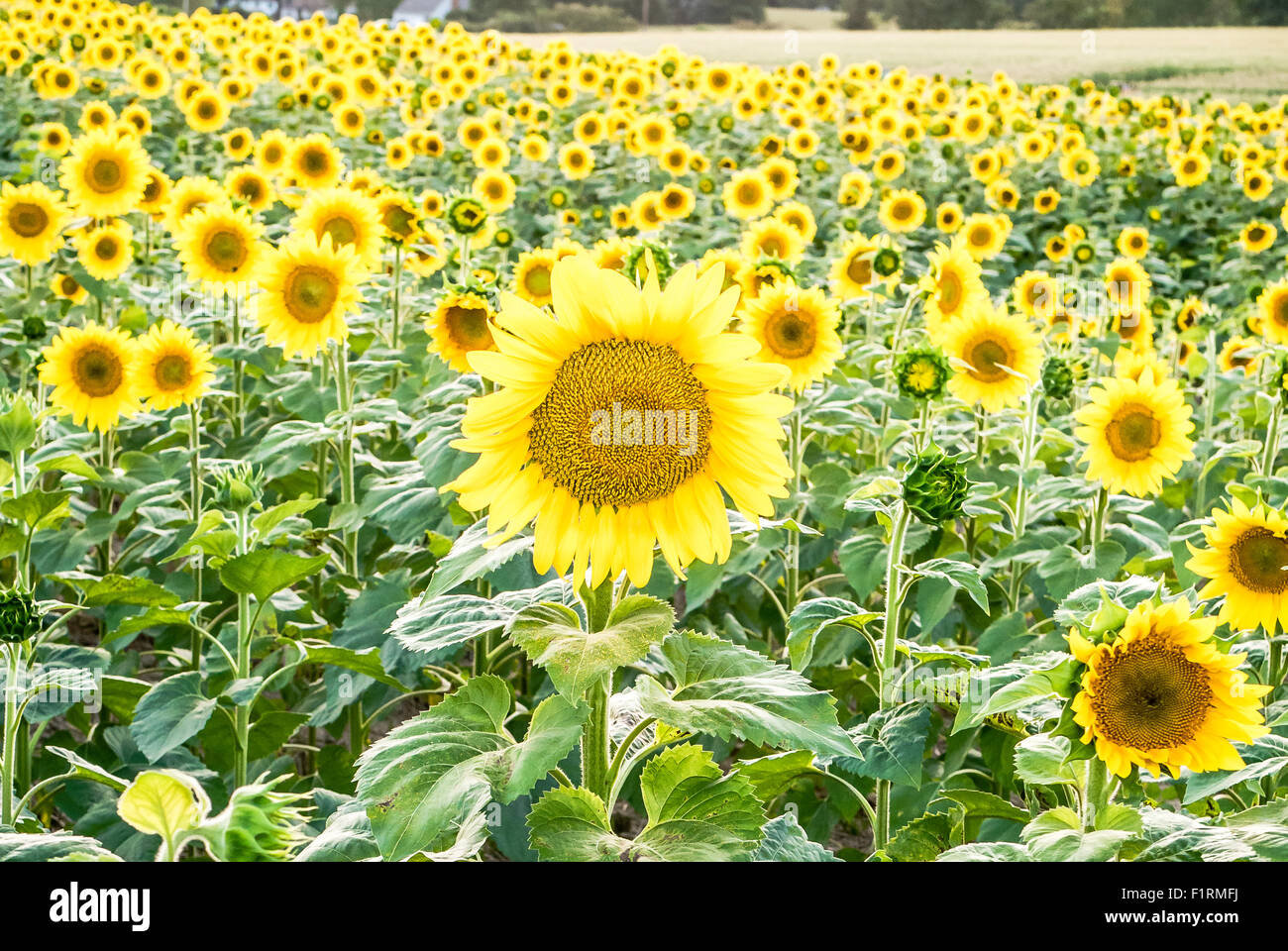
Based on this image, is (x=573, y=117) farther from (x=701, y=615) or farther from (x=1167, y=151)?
(x=701, y=615)

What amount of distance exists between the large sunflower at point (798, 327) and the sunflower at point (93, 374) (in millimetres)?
1511

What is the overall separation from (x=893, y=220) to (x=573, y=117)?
17.1ft

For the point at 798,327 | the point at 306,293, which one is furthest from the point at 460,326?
the point at 798,327

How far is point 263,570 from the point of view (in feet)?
6.69

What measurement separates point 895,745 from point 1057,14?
26.1 meters

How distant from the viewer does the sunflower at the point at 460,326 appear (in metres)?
2.91

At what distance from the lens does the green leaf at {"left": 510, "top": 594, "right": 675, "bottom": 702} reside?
117 centimetres

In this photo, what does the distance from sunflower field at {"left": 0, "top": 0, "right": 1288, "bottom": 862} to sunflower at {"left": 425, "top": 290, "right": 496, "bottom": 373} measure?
1 cm

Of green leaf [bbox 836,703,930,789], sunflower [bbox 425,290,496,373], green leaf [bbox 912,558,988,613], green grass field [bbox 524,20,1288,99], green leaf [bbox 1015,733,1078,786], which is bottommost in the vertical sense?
green leaf [bbox 836,703,930,789]

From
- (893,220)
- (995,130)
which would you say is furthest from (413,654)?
(995,130)

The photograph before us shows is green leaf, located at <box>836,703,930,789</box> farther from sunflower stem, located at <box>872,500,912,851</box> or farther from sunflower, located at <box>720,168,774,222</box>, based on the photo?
sunflower, located at <box>720,168,774,222</box>

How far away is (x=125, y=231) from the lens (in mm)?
4488

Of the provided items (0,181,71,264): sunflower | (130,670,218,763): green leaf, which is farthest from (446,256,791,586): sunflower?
(0,181,71,264): sunflower

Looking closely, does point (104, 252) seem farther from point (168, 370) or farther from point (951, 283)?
point (951, 283)
